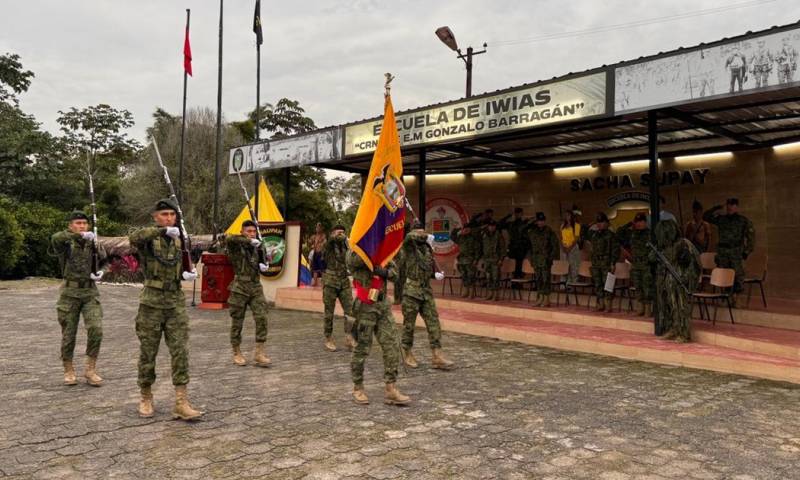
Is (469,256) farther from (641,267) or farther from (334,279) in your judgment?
(334,279)

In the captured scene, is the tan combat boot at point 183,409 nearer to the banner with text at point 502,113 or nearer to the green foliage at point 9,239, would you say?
the banner with text at point 502,113

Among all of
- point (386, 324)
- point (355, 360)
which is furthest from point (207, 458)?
point (386, 324)

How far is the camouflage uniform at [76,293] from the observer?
6562mm

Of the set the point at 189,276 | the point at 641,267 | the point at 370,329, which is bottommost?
the point at 370,329

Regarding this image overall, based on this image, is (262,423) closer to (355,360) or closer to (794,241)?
(355,360)

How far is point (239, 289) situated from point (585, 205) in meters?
9.56

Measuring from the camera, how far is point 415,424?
16.7 ft

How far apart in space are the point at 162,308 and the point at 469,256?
9.32 m

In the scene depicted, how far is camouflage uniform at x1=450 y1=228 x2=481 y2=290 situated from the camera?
13625 mm

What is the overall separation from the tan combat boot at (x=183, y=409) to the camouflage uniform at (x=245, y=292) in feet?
7.70

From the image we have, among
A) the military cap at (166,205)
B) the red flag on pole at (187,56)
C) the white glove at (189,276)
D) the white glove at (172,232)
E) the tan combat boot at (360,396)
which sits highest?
the red flag on pole at (187,56)

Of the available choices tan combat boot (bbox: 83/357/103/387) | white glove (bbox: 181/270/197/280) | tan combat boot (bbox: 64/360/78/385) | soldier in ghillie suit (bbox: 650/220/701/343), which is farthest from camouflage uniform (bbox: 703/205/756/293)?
tan combat boot (bbox: 64/360/78/385)

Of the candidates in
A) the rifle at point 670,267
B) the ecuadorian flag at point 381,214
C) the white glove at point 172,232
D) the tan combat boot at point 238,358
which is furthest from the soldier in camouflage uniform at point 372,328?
the rifle at point 670,267

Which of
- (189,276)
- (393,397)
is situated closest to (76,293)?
(189,276)
